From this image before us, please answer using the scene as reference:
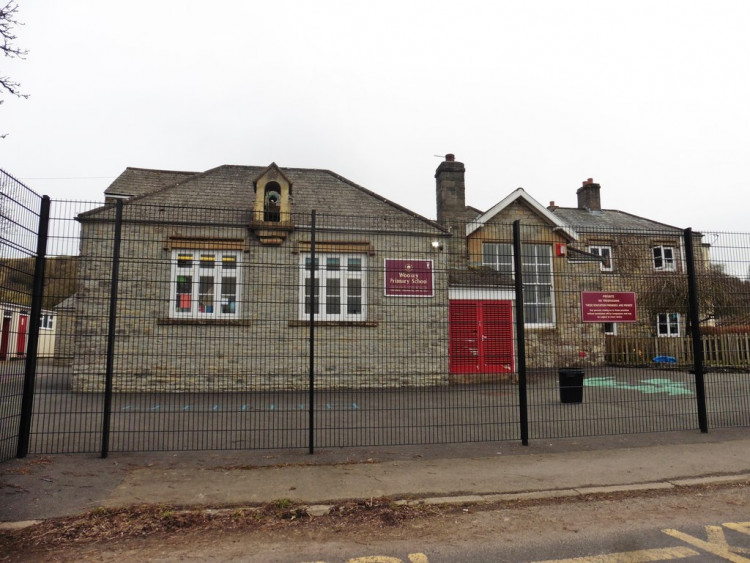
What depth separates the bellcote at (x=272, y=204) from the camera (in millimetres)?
13016

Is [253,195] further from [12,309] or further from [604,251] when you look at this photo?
[604,251]

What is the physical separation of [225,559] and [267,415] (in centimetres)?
552

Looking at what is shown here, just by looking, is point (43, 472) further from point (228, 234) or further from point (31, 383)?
point (228, 234)

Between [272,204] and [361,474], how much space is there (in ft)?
32.7

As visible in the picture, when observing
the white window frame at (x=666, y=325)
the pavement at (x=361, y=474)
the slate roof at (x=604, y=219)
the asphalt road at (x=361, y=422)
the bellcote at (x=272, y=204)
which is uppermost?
the slate roof at (x=604, y=219)

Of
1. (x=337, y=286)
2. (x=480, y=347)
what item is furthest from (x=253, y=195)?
(x=480, y=347)

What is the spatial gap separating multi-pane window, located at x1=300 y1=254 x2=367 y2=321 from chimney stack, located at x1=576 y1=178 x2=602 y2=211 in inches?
824

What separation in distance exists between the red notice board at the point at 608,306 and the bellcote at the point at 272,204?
8198 mm

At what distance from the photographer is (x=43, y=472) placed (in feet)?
17.9

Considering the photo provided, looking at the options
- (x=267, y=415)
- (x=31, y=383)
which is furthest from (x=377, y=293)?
(x=31, y=383)

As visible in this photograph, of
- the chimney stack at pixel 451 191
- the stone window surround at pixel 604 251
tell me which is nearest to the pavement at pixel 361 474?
the chimney stack at pixel 451 191

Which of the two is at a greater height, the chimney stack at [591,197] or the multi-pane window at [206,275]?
the chimney stack at [591,197]

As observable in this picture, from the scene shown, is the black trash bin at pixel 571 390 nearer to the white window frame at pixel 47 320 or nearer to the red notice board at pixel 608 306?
the red notice board at pixel 608 306

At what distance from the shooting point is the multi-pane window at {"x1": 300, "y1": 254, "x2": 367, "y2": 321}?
6.83 m
